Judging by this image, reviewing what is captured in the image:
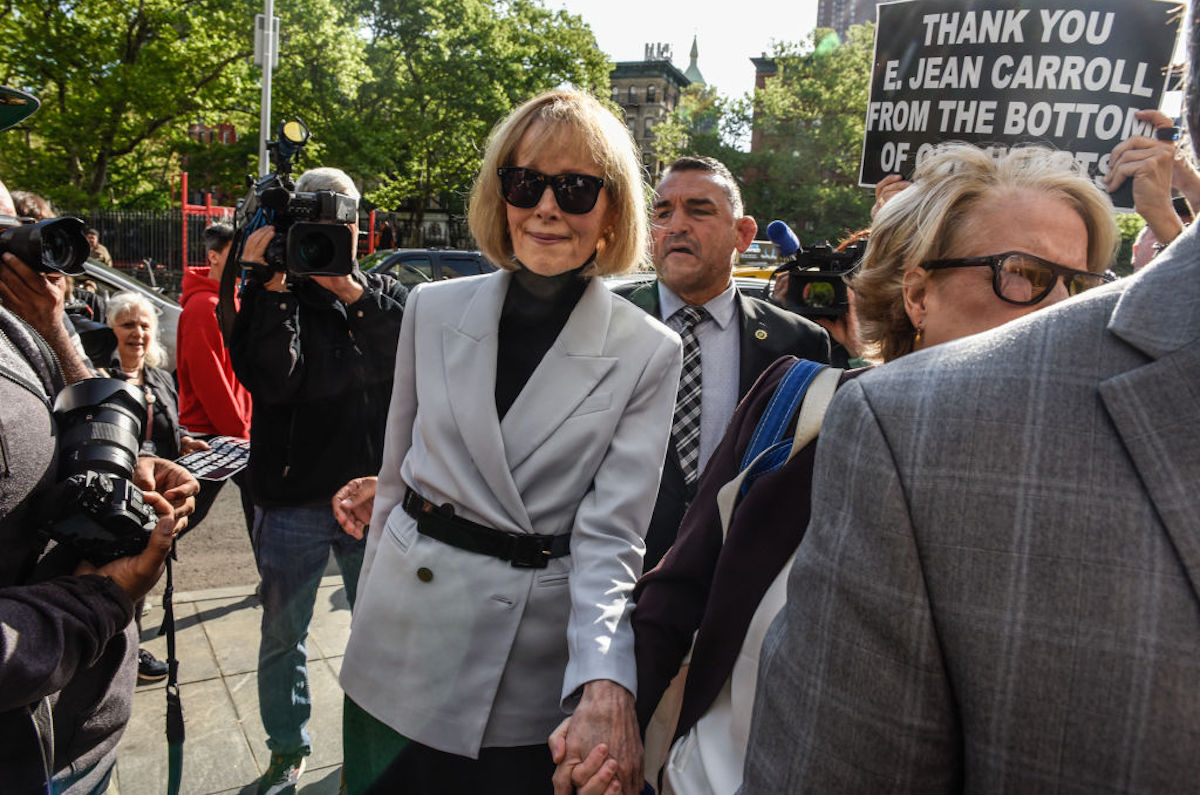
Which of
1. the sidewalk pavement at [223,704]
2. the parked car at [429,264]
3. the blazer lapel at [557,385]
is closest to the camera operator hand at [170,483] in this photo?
the blazer lapel at [557,385]

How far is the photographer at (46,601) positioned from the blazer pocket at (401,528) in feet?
1.48

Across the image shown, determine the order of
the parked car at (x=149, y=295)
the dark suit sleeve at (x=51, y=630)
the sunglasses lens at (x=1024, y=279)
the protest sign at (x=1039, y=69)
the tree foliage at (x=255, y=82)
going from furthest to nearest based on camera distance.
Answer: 1. the tree foliage at (x=255, y=82)
2. the parked car at (x=149, y=295)
3. the protest sign at (x=1039, y=69)
4. the sunglasses lens at (x=1024, y=279)
5. the dark suit sleeve at (x=51, y=630)

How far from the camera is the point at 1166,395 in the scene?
0.68m

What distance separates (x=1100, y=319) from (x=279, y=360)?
2.52 metres

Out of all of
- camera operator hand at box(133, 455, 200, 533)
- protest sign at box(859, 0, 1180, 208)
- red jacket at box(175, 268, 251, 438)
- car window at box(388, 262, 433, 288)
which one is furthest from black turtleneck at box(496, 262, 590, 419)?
car window at box(388, 262, 433, 288)

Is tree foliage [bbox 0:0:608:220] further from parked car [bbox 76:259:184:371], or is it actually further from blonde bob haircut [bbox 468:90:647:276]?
blonde bob haircut [bbox 468:90:647:276]

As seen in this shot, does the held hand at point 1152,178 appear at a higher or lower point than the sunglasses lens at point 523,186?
higher

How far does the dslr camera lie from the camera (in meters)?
2.70

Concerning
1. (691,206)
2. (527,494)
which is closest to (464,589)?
(527,494)

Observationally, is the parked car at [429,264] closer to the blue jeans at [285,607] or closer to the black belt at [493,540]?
the blue jeans at [285,607]

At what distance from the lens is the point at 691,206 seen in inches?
134

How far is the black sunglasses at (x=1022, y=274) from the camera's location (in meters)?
1.53

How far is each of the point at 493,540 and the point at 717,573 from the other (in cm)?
63

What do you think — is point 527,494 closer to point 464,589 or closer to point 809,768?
point 464,589
